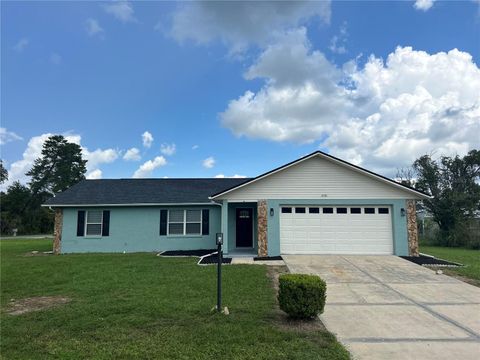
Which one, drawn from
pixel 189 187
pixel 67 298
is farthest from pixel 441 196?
pixel 67 298

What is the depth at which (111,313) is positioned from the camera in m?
6.16

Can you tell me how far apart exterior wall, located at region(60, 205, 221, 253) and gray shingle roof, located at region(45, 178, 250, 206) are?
0.44 metres

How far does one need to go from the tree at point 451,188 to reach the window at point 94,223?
882 inches

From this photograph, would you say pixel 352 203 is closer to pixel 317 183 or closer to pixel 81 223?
pixel 317 183

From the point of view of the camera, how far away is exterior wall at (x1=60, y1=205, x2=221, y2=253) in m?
16.8

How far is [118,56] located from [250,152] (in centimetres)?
1049

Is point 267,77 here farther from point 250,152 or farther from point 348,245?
point 348,245

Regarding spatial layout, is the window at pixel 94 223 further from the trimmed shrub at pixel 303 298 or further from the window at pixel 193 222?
the trimmed shrub at pixel 303 298

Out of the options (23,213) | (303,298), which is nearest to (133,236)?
(303,298)

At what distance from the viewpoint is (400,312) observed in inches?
254

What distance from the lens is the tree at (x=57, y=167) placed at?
50062mm

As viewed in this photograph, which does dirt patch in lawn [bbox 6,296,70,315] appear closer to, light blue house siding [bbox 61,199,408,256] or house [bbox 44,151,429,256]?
house [bbox 44,151,429,256]

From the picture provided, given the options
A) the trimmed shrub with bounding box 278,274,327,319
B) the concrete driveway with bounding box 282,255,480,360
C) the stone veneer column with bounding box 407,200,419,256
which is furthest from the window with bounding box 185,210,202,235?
the trimmed shrub with bounding box 278,274,327,319

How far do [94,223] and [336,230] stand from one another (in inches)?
484
